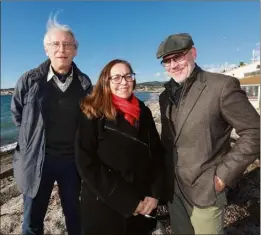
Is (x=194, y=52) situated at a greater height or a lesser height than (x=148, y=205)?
greater

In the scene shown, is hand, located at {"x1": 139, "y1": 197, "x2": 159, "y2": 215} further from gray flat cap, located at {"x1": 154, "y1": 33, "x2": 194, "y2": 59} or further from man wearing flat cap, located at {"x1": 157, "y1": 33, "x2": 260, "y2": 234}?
gray flat cap, located at {"x1": 154, "y1": 33, "x2": 194, "y2": 59}

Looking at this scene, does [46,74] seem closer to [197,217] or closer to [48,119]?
[48,119]

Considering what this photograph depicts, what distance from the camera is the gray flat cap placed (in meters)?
2.65

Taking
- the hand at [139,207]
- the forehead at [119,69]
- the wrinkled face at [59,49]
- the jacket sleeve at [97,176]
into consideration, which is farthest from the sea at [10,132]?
the hand at [139,207]

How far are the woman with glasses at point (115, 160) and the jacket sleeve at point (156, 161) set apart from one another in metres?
0.01

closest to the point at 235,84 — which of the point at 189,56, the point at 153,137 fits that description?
the point at 189,56

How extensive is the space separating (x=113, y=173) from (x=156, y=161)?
0.51 metres

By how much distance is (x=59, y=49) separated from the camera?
317 centimetres

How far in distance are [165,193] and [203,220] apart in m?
0.50

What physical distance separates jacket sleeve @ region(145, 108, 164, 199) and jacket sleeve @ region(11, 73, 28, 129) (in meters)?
1.60

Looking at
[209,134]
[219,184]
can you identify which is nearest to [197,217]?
[219,184]

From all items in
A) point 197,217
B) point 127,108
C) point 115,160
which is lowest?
point 197,217

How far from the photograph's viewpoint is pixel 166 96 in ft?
9.82

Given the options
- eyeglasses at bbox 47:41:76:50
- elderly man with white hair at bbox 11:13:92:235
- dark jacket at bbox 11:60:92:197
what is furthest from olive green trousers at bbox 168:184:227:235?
eyeglasses at bbox 47:41:76:50
